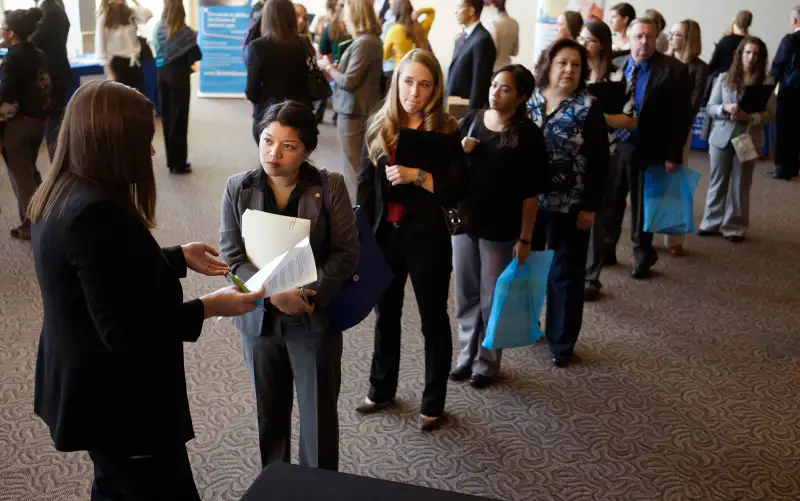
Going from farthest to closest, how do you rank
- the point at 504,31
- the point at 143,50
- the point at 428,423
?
the point at 143,50, the point at 504,31, the point at 428,423

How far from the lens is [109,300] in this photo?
1.56 meters

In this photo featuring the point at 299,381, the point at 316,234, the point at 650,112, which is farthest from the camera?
the point at 650,112

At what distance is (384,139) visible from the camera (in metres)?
2.88

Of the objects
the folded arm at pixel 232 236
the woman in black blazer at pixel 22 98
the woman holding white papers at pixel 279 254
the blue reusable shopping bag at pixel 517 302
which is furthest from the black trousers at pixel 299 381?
the woman in black blazer at pixel 22 98

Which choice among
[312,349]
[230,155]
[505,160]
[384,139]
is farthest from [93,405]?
[230,155]

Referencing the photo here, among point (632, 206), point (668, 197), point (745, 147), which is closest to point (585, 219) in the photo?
point (668, 197)

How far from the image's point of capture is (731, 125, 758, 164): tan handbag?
18.7 ft

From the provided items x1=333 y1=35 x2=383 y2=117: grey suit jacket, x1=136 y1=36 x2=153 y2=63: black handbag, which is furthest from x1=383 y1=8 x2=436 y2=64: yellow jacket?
x1=136 y1=36 x2=153 y2=63: black handbag

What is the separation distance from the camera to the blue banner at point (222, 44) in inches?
452

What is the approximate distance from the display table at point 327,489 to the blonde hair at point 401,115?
5.11ft

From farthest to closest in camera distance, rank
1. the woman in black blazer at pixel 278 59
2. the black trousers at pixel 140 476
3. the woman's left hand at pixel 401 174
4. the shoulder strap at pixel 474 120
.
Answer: the woman in black blazer at pixel 278 59, the shoulder strap at pixel 474 120, the woman's left hand at pixel 401 174, the black trousers at pixel 140 476

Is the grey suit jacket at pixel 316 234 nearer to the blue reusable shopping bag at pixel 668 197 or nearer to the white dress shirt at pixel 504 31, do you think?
the blue reusable shopping bag at pixel 668 197

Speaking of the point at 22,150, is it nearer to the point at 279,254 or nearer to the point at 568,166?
the point at 568,166

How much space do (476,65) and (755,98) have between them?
1.98 m
